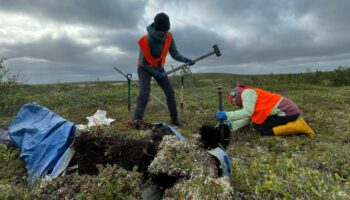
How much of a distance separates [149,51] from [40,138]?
2.43 meters

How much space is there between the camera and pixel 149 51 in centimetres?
584

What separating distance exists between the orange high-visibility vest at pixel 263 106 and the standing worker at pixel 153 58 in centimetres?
148

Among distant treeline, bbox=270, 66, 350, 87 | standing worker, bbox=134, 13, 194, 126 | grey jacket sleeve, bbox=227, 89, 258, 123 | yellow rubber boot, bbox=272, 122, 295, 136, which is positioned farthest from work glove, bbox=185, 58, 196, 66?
distant treeline, bbox=270, 66, 350, 87

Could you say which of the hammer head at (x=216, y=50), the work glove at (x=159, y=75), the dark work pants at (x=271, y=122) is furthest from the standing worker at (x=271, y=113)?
the work glove at (x=159, y=75)

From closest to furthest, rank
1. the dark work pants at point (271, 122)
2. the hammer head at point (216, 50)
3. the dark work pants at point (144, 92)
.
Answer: the dark work pants at point (271, 122) → the dark work pants at point (144, 92) → the hammer head at point (216, 50)

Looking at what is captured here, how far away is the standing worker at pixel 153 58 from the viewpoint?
5.66 metres

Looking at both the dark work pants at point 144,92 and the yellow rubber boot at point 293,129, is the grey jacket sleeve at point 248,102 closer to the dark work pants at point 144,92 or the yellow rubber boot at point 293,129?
the yellow rubber boot at point 293,129

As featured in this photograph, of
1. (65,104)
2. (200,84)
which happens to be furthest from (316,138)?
(200,84)

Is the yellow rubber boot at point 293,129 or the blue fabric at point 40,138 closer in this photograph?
the blue fabric at point 40,138

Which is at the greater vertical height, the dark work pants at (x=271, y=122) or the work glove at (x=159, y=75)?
the work glove at (x=159, y=75)

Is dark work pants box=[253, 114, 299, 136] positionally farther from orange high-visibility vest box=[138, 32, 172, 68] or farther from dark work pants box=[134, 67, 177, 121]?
orange high-visibility vest box=[138, 32, 172, 68]

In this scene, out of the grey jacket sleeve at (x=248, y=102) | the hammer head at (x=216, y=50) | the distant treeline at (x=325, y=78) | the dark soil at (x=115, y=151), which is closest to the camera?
the dark soil at (x=115, y=151)

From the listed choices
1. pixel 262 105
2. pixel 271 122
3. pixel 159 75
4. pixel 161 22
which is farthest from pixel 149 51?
pixel 271 122

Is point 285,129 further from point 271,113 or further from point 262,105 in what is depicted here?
point 262,105
